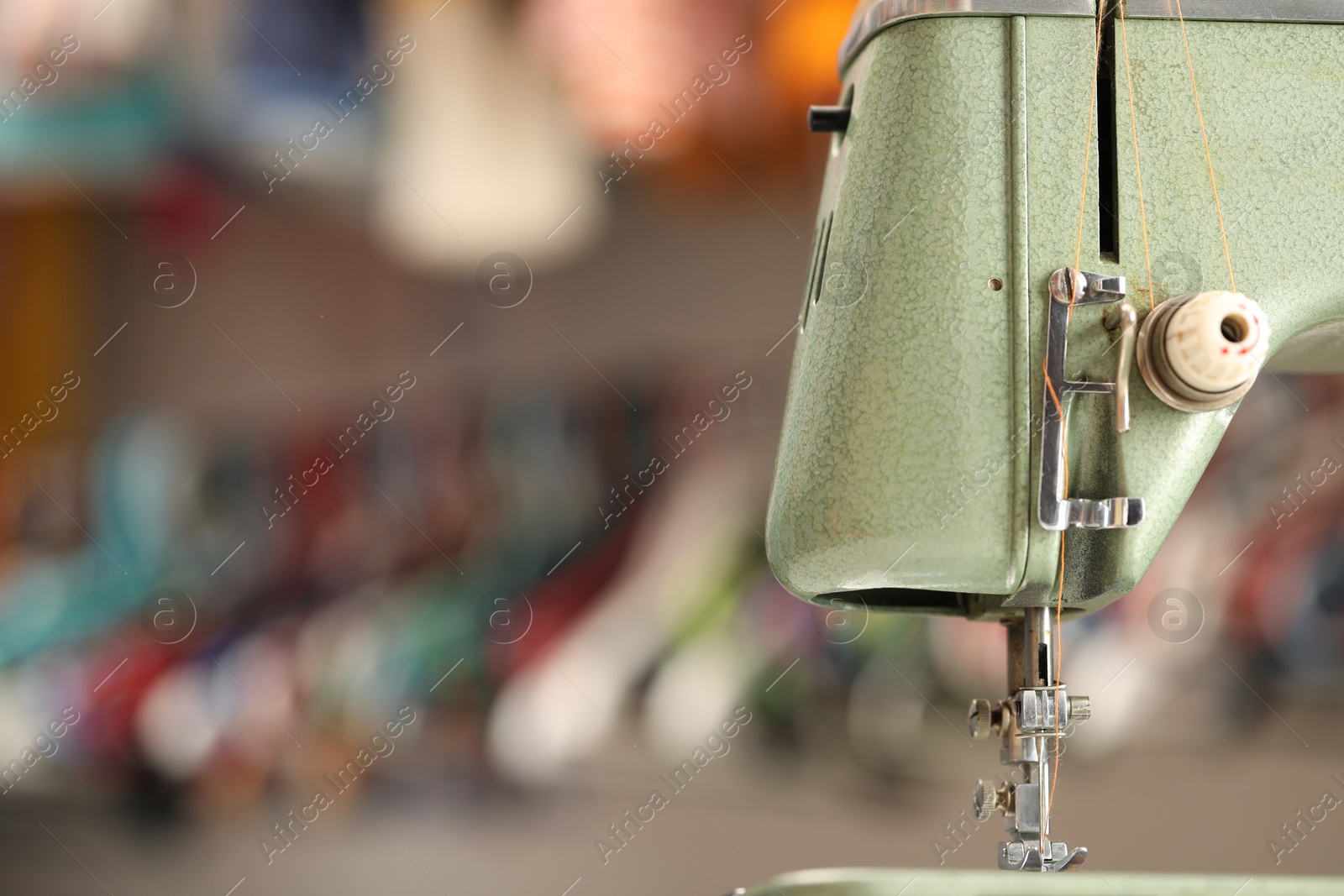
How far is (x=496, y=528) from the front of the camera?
6.79 feet

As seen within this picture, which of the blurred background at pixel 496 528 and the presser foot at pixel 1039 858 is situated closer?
the presser foot at pixel 1039 858

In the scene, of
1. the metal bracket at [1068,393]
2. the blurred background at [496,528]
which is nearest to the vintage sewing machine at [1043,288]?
the metal bracket at [1068,393]

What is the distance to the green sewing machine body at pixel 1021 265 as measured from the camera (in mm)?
643

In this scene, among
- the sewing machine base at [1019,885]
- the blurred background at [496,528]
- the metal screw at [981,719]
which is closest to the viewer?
the sewing machine base at [1019,885]

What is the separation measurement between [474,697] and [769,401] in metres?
0.71

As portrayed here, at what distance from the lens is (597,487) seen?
204cm

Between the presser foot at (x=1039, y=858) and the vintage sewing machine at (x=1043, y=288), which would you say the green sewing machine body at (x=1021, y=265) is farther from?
the presser foot at (x=1039, y=858)

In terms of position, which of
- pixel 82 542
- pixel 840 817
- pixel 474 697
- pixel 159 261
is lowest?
pixel 840 817

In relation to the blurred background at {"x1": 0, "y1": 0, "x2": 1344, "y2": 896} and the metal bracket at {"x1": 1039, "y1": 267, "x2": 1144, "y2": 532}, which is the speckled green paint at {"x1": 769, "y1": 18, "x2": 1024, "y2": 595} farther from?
the blurred background at {"x1": 0, "y1": 0, "x2": 1344, "y2": 896}

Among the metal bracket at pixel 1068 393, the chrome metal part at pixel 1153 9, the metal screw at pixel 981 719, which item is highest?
the chrome metal part at pixel 1153 9

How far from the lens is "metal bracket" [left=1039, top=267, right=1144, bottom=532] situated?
64 centimetres

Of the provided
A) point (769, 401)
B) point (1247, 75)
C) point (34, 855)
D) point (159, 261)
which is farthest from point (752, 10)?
point (34, 855)

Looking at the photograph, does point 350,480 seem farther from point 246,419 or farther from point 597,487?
point 597,487

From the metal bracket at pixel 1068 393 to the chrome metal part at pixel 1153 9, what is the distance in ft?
0.50
